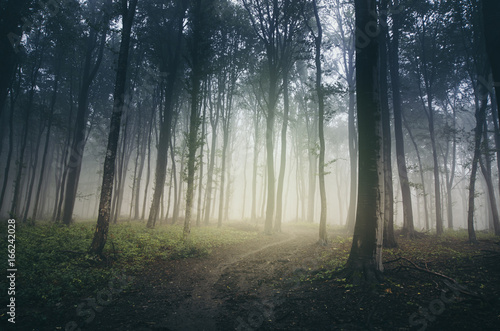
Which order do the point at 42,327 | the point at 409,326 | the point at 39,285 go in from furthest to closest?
the point at 39,285 → the point at 42,327 → the point at 409,326

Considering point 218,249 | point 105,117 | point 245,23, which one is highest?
point 245,23

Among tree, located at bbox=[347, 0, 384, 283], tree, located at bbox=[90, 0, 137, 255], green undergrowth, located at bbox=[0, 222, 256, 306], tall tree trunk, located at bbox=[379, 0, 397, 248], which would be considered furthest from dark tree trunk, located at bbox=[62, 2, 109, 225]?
tall tree trunk, located at bbox=[379, 0, 397, 248]

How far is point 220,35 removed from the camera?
60.6 ft

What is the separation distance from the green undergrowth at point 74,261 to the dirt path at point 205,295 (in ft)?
2.81

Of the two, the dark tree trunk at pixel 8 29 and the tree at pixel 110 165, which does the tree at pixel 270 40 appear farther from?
the dark tree trunk at pixel 8 29

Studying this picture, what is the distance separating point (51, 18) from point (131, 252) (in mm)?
17397

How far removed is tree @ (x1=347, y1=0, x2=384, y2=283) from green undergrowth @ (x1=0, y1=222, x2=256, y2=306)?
675 cm

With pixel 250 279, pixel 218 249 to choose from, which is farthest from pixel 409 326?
pixel 218 249

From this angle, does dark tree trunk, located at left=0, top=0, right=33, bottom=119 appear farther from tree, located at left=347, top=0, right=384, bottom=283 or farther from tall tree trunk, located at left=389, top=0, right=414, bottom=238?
tall tree trunk, located at left=389, top=0, right=414, bottom=238

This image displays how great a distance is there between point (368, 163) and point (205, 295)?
222 inches

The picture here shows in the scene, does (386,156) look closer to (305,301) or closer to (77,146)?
(305,301)

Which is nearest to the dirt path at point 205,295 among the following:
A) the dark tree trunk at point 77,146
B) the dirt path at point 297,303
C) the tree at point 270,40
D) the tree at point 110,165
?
the dirt path at point 297,303

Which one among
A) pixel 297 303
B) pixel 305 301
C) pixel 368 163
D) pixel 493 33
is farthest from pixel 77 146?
pixel 493 33

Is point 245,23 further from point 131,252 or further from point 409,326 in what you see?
point 409,326
